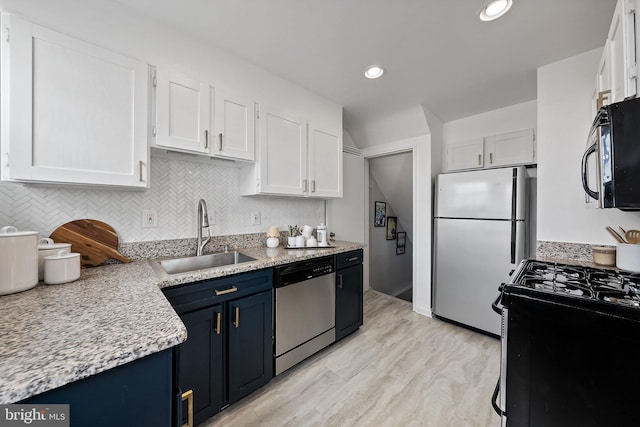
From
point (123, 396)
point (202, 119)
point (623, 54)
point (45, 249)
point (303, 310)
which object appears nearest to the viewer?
point (123, 396)

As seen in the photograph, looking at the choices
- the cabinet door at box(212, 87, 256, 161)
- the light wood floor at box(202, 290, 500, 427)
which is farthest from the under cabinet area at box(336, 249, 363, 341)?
the cabinet door at box(212, 87, 256, 161)

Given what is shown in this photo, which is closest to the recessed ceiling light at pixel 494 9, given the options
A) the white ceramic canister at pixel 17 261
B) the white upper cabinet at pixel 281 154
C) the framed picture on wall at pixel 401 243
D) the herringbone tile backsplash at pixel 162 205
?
the white upper cabinet at pixel 281 154

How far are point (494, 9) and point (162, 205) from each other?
245 cm

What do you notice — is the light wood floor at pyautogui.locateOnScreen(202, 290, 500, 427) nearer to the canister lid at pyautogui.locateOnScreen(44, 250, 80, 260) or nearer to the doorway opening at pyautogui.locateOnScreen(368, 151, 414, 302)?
the canister lid at pyautogui.locateOnScreen(44, 250, 80, 260)

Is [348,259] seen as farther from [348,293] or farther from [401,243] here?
[401,243]

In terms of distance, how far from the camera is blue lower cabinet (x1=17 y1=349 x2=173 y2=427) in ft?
1.86

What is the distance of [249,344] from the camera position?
155 centimetres

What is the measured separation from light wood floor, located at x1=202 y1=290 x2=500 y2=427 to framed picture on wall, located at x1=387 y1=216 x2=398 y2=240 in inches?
77.5

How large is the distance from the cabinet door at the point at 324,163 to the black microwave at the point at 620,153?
184 centimetres

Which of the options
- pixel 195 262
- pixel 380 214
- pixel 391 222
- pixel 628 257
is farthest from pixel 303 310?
pixel 391 222

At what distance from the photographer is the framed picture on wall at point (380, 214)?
393 cm

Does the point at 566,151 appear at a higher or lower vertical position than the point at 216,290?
higher

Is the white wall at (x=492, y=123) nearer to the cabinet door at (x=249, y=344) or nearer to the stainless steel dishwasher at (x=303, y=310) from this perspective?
the stainless steel dishwasher at (x=303, y=310)

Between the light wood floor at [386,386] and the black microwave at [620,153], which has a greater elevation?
the black microwave at [620,153]
